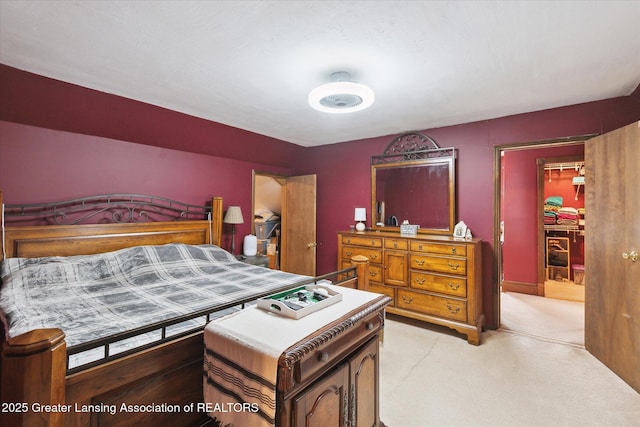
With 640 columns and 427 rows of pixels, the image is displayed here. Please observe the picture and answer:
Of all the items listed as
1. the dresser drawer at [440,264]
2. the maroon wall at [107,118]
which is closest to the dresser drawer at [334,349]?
the dresser drawer at [440,264]

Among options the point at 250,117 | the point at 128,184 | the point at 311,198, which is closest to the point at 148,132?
the point at 128,184

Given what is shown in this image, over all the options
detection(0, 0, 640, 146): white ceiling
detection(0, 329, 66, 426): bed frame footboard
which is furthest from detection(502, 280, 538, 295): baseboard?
detection(0, 329, 66, 426): bed frame footboard

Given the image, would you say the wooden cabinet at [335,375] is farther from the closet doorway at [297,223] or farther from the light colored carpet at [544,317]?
the closet doorway at [297,223]

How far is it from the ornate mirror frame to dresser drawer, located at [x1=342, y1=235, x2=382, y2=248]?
496mm

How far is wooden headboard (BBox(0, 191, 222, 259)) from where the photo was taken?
2.41 m

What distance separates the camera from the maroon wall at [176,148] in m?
2.46

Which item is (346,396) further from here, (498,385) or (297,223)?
(297,223)

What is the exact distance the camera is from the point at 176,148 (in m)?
3.45

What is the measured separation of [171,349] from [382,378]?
71.1 inches

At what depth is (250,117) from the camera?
A: 3.56 meters

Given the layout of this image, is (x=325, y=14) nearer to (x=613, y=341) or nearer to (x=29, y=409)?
(x=29, y=409)

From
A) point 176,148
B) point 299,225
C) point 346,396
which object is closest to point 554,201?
point 299,225

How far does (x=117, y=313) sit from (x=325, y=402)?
129 cm

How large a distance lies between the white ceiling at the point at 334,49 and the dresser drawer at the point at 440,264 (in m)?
1.66
